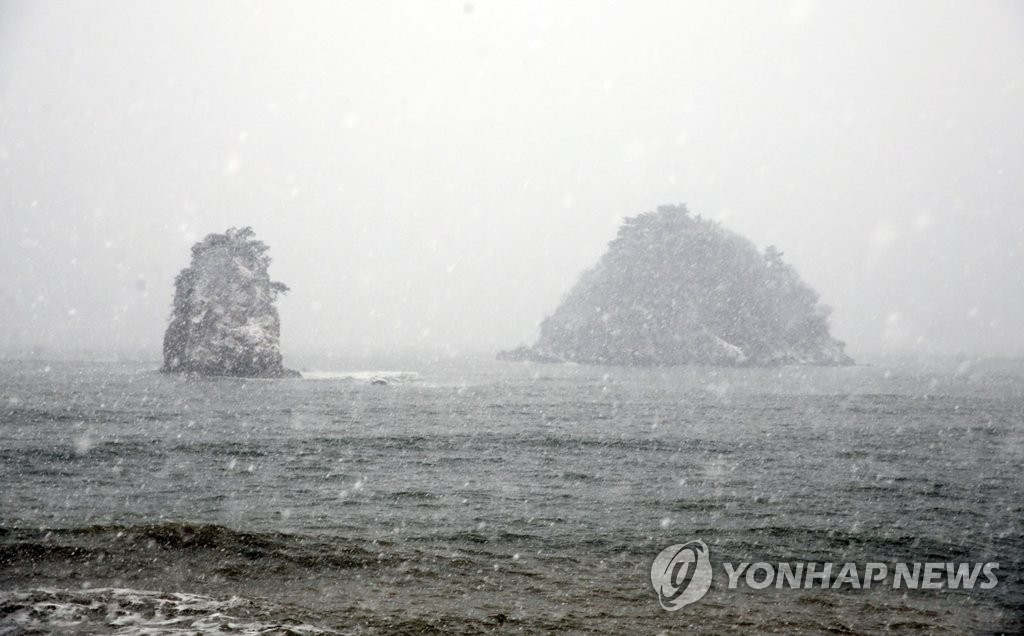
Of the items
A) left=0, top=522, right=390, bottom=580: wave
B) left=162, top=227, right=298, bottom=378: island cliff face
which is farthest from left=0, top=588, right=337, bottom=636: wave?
left=162, top=227, right=298, bottom=378: island cliff face

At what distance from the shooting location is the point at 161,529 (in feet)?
39.1

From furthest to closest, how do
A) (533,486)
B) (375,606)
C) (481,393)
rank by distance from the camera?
(481,393), (533,486), (375,606)

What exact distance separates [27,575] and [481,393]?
42568 mm

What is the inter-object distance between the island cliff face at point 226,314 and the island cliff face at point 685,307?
76.2 meters

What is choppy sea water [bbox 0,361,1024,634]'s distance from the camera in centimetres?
846

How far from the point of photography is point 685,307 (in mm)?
128750

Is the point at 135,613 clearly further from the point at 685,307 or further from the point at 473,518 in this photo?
the point at 685,307

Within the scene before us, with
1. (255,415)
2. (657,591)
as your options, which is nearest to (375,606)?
Result: (657,591)

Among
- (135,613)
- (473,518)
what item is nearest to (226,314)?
(473,518)

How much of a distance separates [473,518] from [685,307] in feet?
397

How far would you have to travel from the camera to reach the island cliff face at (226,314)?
62.5 metres

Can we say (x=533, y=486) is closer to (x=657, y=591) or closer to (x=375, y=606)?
(x=657, y=591)

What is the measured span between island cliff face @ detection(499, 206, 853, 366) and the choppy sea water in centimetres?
9420

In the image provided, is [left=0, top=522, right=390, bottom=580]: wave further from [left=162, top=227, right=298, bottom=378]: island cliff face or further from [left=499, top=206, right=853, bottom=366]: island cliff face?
[left=499, top=206, right=853, bottom=366]: island cliff face
